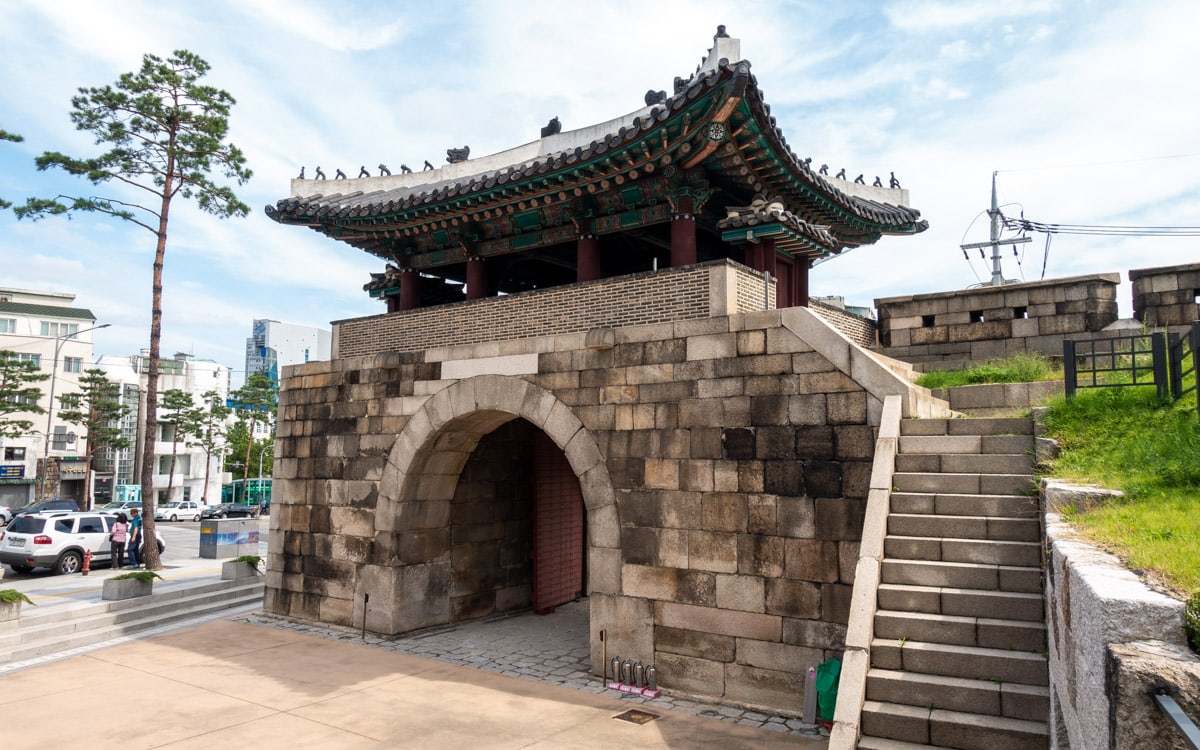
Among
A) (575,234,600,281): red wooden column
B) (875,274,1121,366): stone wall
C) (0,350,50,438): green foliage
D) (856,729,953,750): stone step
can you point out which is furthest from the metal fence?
(0,350,50,438): green foliage

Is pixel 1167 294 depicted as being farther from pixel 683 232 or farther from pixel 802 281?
pixel 683 232

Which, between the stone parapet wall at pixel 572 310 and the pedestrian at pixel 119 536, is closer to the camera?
the stone parapet wall at pixel 572 310

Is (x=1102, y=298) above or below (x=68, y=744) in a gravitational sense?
above

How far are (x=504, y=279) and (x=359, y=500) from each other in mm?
5469

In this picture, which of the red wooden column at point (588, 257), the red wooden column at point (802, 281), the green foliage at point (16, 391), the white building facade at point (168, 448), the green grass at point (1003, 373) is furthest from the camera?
the white building facade at point (168, 448)

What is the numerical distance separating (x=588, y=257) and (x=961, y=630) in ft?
25.4

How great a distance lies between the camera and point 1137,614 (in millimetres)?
2877

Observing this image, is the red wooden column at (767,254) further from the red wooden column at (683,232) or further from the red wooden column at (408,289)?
the red wooden column at (408,289)

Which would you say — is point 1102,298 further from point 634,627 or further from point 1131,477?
point 634,627

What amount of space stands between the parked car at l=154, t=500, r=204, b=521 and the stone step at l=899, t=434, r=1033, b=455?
47.9 meters

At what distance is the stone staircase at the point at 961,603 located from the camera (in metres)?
5.18

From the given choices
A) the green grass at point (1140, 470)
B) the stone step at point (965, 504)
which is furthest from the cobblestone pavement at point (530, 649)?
the green grass at point (1140, 470)

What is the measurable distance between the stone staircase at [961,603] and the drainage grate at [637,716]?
→ 10.6ft

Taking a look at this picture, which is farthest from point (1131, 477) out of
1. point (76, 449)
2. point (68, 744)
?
point (76, 449)
